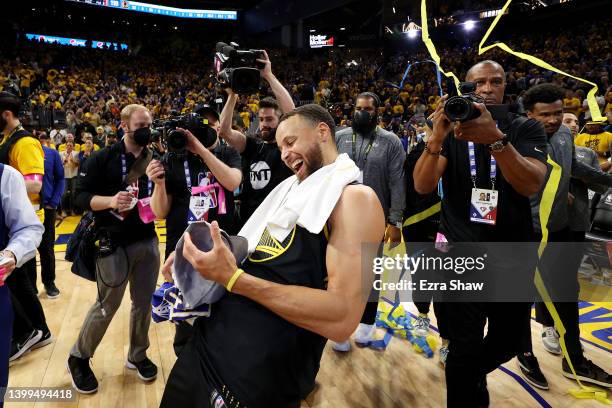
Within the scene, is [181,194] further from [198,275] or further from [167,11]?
[167,11]

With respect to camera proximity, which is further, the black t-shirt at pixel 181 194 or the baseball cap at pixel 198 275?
the black t-shirt at pixel 181 194

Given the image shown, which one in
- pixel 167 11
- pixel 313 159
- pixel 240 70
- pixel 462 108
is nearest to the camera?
pixel 313 159

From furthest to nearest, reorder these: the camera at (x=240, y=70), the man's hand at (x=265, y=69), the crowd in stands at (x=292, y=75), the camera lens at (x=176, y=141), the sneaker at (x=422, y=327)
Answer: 1. the crowd in stands at (x=292, y=75)
2. the sneaker at (x=422, y=327)
3. the man's hand at (x=265, y=69)
4. the camera at (x=240, y=70)
5. the camera lens at (x=176, y=141)

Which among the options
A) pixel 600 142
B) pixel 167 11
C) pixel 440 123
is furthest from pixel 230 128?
pixel 167 11

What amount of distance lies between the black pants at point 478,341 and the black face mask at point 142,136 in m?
2.00

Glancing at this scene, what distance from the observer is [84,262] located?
2670mm

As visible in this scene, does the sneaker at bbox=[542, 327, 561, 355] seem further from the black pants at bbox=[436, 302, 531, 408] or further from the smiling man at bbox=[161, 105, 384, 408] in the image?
the smiling man at bbox=[161, 105, 384, 408]

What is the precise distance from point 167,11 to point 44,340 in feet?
85.9

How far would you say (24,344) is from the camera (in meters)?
3.08

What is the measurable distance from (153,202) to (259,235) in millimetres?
1304

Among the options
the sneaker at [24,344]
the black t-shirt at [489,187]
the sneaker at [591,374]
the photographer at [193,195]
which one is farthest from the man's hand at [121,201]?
the sneaker at [591,374]

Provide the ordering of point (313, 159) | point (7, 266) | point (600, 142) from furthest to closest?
point (600, 142) < point (7, 266) < point (313, 159)

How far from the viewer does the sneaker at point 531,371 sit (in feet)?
9.09

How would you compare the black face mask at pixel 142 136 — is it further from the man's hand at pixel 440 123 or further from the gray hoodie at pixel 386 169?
the man's hand at pixel 440 123
